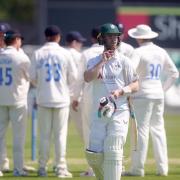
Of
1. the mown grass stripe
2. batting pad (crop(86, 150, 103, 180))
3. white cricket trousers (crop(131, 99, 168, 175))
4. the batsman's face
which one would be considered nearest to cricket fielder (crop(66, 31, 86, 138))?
white cricket trousers (crop(131, 99, 168, 175))

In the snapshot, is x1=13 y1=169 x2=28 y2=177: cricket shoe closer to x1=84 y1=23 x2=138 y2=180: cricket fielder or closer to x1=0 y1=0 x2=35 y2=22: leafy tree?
x1=84 y1=23 x2=138 y2=180: cricket fielder

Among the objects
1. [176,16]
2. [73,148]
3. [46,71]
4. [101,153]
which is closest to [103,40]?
[101,153]

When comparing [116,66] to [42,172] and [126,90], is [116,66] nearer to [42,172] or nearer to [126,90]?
[126,90]

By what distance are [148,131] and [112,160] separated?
353 centimetres

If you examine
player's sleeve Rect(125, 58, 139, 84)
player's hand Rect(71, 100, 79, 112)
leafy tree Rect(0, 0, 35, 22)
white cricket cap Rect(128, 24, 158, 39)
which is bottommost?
player's hand Rect(71, 100, 79, 112)

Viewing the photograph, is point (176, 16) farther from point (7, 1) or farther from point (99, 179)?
point (7, 1)

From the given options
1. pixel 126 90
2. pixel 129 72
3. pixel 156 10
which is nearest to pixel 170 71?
pixel 129 72

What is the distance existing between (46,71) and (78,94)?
71 centimetres

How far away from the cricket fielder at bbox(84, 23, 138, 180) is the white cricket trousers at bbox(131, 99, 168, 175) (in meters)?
3.08

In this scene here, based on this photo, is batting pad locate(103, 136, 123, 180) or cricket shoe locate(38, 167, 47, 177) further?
cricket shoe locate(38, 167, 47, 177)

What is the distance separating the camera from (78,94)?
53.3 feet

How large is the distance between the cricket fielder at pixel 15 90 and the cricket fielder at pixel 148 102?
5.44 ft

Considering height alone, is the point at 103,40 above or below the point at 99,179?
above

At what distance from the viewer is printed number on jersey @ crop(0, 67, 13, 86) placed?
15.9 metres
